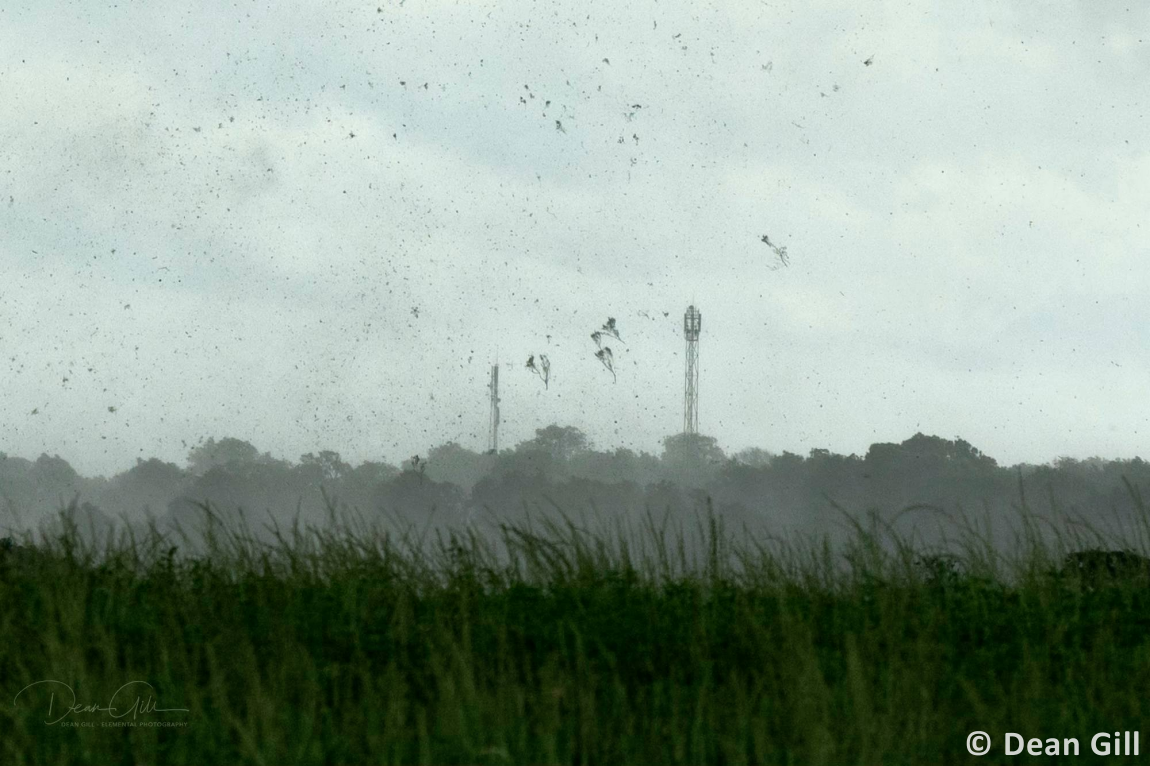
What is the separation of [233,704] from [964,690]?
4494 millimetres

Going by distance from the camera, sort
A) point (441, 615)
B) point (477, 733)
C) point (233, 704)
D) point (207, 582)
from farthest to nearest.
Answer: point (207, 582), point (441, 615), point (233, 704), point (477, 733)

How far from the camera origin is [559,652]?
26.0ft

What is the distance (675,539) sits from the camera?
31.9 feet

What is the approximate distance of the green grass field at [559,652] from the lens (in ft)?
20.5

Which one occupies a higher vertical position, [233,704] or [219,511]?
[219,511]

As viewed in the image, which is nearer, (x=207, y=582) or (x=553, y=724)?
(x=553, y=724)

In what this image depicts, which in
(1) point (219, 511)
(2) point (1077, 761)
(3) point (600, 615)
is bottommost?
(2) point (1077, 761)

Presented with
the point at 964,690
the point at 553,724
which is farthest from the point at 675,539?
the point at 553,724

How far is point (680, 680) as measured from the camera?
24.9 ft

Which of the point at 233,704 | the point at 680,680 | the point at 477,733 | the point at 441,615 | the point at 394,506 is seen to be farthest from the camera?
the point at 394,506

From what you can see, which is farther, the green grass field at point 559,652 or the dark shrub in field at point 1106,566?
the dark shrub in field at point 1106,566

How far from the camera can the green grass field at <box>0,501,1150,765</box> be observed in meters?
6.24

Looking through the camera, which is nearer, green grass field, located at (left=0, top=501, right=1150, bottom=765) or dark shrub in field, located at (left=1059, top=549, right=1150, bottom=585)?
green grass field, located at (left=0, top=501, right=1150, bottom=765)

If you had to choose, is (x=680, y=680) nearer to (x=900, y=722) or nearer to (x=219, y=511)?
(x=900, y=722)
